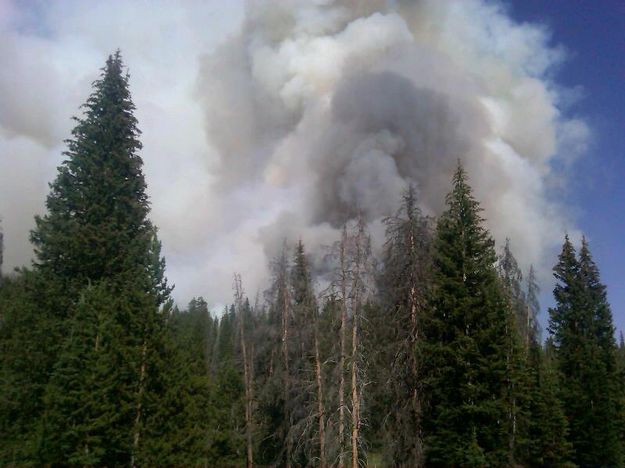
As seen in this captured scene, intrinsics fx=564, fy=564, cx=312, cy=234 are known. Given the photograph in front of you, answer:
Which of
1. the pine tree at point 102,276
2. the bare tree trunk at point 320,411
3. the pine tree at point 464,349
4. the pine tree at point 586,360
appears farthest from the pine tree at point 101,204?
the pine tree at point 586,360

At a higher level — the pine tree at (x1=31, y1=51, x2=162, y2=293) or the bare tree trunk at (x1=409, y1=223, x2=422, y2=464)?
the pine tree at (x1=31, y1=51, x2=162, y2=293)

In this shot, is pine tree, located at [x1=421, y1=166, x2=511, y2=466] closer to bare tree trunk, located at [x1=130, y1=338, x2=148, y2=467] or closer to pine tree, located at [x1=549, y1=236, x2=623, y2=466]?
bare tree trunk, located at [x1=130, y1=338, x2=148, y2=467]

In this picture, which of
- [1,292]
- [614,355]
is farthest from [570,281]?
[1,292]

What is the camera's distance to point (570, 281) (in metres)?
43.7

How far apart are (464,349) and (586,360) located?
2241 cm

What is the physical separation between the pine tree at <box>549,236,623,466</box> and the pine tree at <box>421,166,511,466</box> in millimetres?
17365

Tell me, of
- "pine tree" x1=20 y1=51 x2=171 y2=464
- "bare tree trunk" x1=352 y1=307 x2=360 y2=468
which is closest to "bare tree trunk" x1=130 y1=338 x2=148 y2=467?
"pine tree" x1=20 y1=51 x2=171 y2=464

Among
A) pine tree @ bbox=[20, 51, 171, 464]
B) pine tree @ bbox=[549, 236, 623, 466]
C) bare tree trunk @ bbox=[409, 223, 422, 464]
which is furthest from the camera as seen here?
pine tree @ bbox=[549, 236, 623, 466]

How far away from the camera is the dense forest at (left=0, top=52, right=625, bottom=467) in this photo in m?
20.7

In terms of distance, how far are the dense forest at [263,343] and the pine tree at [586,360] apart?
21.7 ft

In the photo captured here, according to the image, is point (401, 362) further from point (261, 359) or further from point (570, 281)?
point (570, 281)

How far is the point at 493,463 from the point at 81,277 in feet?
65.3

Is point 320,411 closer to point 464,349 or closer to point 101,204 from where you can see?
point 464,349

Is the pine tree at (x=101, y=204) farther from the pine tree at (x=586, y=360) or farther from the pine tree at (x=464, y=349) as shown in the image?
the pine tree at (x=586, y=360)
